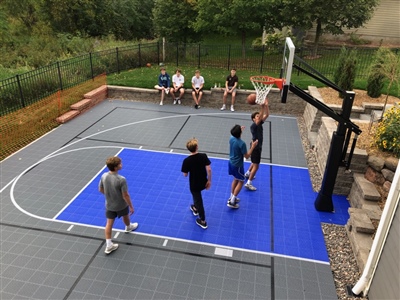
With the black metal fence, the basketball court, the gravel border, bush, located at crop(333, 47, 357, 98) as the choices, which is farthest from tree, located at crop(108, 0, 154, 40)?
the gravel border

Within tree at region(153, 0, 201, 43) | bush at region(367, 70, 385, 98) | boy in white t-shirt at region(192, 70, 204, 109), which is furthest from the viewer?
tree at region(153, 0, 201, 43)

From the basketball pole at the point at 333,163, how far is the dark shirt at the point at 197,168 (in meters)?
2.59

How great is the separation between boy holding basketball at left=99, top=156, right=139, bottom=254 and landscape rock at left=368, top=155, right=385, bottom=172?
5.07 m

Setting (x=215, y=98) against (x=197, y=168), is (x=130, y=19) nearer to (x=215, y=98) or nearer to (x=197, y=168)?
(x=215, y=98)

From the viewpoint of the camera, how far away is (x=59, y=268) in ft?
18.1

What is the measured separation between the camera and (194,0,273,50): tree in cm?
1725

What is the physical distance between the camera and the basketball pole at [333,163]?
6.45m

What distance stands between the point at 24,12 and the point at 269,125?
2314 cm

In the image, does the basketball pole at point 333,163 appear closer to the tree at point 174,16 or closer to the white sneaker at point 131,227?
the white sneaker at point 131,227

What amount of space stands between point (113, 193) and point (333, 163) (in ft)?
14.0

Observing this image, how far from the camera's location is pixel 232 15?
17609mm

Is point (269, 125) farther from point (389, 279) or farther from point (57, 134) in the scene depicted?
point (389, 279)

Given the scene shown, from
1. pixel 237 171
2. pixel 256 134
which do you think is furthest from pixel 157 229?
pixel 256 134

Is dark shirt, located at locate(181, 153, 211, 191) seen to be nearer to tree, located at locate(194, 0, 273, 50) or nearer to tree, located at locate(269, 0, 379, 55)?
tree, located at locate(194, 0, 273, 50)
